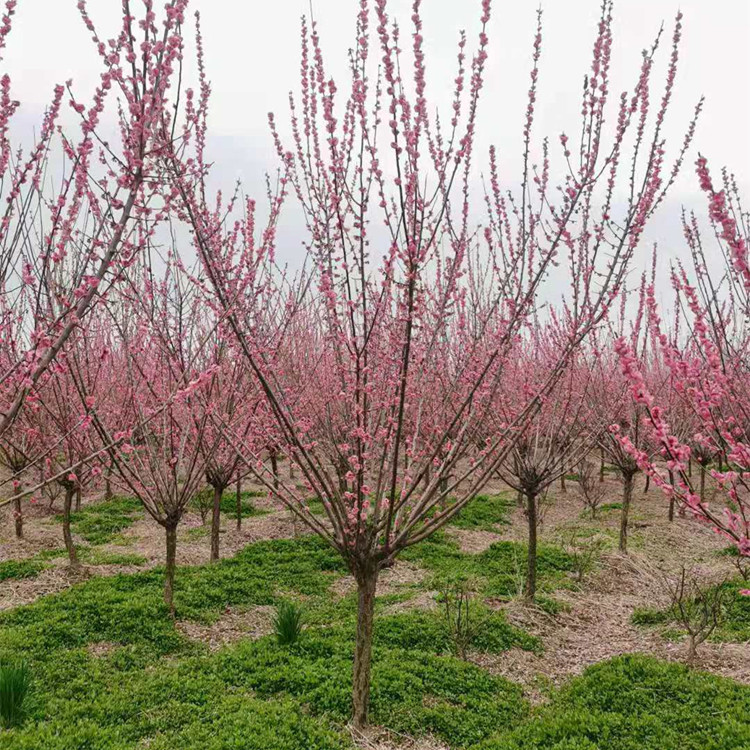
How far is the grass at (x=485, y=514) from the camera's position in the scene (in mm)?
11562

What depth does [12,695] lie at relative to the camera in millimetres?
4156

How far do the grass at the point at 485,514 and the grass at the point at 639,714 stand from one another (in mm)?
6293

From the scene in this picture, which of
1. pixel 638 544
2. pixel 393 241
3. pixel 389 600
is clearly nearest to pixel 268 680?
pixel 389 600

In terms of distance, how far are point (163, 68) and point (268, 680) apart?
4.78 metres

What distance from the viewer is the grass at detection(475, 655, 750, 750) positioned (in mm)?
4082

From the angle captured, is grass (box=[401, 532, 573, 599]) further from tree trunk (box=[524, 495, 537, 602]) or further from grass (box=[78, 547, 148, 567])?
grass (box=[78, 547, 148, 567])

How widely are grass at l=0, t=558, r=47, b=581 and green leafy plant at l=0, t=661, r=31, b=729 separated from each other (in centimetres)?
426

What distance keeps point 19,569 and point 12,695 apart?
15.0 feet

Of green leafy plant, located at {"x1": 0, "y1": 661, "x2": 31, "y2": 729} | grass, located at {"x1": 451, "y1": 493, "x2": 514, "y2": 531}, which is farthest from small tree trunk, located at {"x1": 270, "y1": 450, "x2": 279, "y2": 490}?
grass, located at {"x1": 451, "y1": 493, "x2": 514, "y2": 531}

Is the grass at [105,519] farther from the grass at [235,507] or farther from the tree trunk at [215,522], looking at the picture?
the tree trunk at [215,522]

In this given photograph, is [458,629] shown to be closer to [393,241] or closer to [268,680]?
[268,680]

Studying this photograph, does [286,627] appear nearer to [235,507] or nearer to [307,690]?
[307,690]

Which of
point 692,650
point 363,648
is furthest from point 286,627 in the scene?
point 692,650

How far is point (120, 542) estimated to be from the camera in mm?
10039
